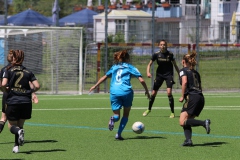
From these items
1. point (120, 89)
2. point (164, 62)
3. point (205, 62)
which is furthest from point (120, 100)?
point (205, 62)

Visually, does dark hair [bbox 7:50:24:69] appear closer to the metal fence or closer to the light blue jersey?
the light blue jersey

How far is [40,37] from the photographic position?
86.7 feet

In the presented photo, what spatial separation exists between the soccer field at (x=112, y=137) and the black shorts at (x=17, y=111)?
0.60 meters

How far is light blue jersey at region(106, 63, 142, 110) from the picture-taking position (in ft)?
41.6

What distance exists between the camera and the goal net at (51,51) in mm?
26234

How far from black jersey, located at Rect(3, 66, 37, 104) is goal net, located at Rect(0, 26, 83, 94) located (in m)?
15.0

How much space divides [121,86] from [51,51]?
45.7ft

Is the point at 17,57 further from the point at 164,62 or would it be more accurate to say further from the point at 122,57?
the point at 164,62

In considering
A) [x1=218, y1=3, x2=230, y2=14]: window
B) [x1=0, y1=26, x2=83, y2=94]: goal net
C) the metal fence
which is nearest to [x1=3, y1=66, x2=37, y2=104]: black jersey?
[x1=0, y1=26, x2=83, y2=94]: goal net

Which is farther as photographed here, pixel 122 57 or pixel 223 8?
pixel 223 8

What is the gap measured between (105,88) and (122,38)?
497 cm

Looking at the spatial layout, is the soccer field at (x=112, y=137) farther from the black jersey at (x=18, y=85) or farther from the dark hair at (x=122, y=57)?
the dark hair at (x=122, y=57)

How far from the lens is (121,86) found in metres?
12.7

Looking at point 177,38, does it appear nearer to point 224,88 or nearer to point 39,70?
point 224,88
